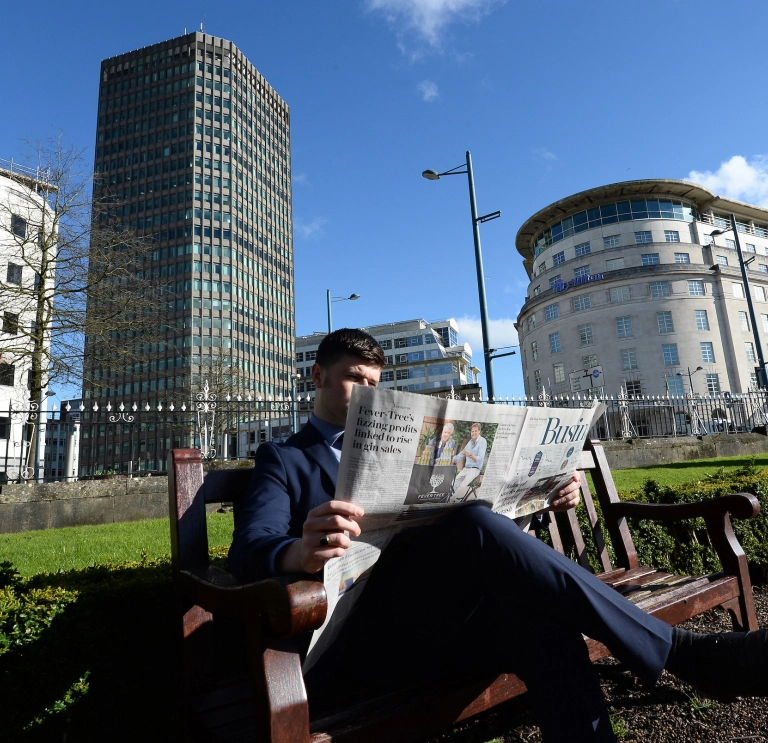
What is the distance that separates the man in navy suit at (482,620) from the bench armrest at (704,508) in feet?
3.63

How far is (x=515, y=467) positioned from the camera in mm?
2043

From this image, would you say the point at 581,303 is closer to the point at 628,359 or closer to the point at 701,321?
the point at 628,359

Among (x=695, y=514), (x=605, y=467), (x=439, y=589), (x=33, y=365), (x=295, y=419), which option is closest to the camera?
(x=439, y=589)

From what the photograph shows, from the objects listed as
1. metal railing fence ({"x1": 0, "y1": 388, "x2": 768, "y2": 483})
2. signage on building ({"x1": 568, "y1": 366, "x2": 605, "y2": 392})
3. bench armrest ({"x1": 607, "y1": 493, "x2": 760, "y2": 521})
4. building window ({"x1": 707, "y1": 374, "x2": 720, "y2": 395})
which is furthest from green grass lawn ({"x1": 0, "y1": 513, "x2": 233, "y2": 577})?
building window ({"x1": 707, "y1": 374, "x2": 720, "y2": 395})

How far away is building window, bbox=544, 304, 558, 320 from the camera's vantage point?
5341 centimetres

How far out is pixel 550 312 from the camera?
53.9 metres

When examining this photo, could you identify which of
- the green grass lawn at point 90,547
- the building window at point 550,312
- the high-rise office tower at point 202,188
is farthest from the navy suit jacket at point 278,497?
the high-rise office tower at point 202,188

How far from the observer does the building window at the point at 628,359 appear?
160 ft

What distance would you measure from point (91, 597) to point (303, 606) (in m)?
1.25

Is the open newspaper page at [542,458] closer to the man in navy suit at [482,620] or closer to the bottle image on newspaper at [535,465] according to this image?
the bottle image on newspaper at [535,465]

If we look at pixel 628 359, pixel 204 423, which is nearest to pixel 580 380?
pixel 628 359

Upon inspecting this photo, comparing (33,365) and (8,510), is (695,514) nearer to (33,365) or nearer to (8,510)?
(8,510)

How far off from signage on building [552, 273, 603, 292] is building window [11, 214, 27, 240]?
145 feet

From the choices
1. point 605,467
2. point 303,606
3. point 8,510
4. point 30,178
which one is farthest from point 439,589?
point 30,178
